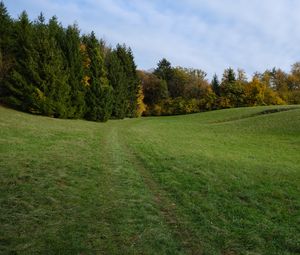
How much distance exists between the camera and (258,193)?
11.4m

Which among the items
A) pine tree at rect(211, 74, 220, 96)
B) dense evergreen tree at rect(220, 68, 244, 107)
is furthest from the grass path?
pine tree at rect(211, 74, 220, 96)

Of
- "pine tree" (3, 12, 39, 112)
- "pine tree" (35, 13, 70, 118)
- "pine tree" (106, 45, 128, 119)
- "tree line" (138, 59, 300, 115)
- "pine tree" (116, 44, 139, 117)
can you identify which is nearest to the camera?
"pine tree" (3, 12, 39, 112)

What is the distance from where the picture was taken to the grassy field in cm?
708

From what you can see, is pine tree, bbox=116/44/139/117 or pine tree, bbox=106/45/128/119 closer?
pine tree, bbox=106/45/128/119

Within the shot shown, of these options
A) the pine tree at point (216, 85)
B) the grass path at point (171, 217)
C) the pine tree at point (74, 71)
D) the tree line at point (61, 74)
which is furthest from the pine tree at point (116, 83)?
the grass path at point (171, 217)

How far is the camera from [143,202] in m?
9.92

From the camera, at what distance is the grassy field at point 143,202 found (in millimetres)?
7082

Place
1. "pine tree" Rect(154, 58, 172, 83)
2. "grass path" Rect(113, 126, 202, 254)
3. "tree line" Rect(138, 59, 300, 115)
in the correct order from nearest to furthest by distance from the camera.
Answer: "grass path" Rect(113, 126, 202, 254), "tree line" Rect(138, 59, 300, 115), "pine tree" Rect(154, 58, 172, 83)

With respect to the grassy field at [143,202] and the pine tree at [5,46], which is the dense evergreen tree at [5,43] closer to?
the pine tree at [5,46]

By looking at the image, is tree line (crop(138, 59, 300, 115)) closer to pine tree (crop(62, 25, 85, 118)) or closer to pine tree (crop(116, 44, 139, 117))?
pine tree (crop(116, 44, 139, 117))

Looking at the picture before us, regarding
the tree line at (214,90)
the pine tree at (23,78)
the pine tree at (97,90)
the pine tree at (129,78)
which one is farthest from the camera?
the tree line at (214,90)

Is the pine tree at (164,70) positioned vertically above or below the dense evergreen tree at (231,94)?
above

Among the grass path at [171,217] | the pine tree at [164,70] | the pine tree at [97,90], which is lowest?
the grass path at [171,217]

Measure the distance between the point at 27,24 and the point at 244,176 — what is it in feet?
119
